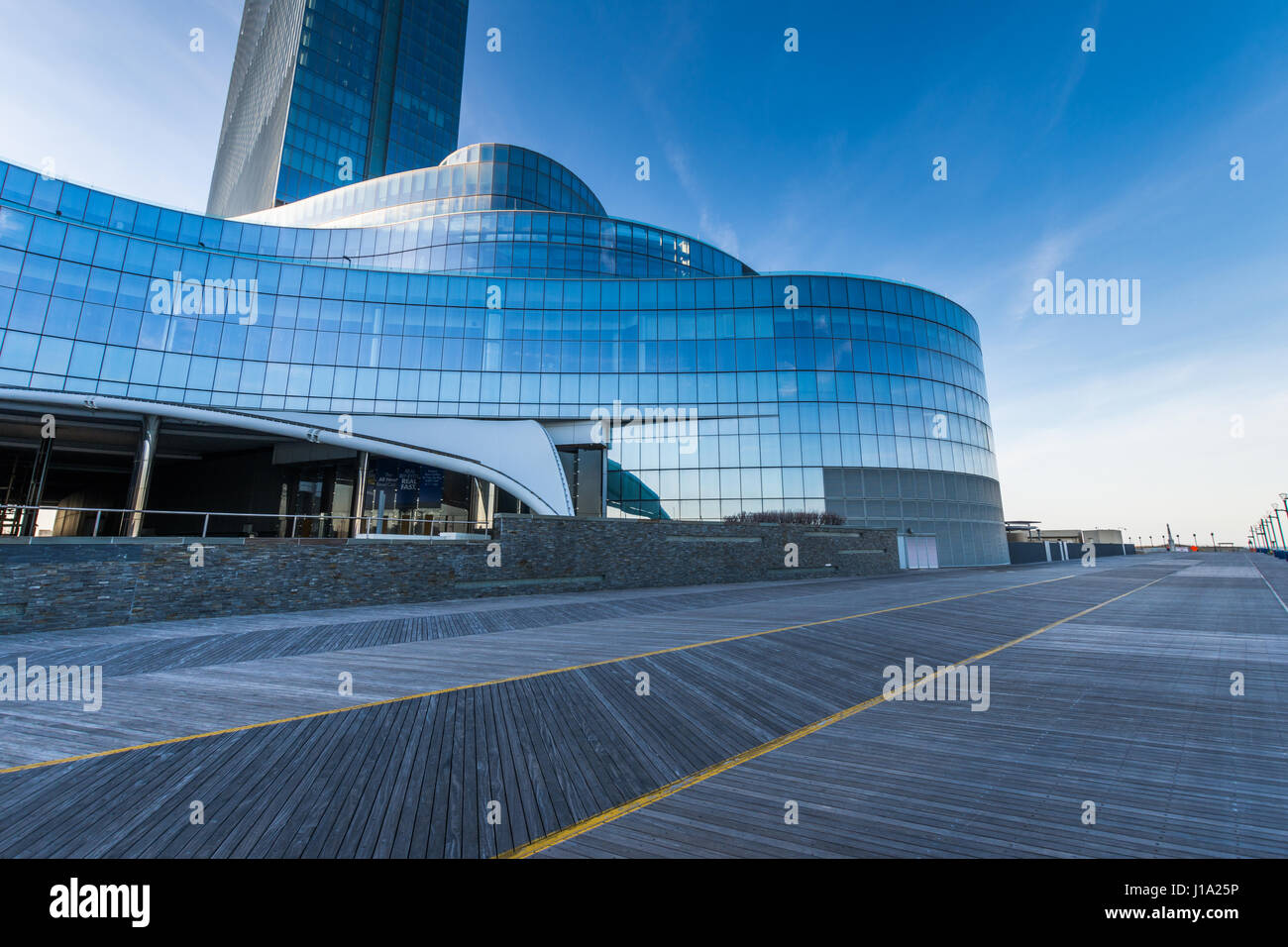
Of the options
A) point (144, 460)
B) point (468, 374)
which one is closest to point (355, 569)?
point (144, 460)

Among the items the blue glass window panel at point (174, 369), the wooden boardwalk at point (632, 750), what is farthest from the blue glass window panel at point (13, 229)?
the wooden boardwalk at point (632, 750)

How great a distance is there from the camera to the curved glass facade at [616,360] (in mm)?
31859

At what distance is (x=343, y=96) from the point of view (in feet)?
243

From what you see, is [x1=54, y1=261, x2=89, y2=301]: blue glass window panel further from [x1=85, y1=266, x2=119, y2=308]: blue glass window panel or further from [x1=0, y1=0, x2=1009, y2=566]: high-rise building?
[x1=85, y1=266, x2=119, y2=308]: blue glass window panel

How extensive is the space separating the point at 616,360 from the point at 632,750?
113 ft

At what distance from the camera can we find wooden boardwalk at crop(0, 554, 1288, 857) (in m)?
3.84

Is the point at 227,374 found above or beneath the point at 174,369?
above

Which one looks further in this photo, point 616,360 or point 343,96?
point 343,96

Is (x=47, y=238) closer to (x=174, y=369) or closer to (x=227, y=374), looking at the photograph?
(x=174, y=369)

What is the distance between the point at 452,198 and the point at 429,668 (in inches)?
2097

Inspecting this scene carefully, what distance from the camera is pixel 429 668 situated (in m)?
8.02

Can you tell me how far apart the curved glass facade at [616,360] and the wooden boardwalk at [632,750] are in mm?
26816

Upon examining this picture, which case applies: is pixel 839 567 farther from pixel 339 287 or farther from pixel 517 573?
pixel 339 287

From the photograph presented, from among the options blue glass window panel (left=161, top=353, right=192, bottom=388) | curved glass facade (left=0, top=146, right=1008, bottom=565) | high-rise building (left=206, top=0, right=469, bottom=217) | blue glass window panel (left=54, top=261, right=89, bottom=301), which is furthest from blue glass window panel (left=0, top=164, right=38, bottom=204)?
high-rise building (left=206, top=0, right=469, bottom=217)
